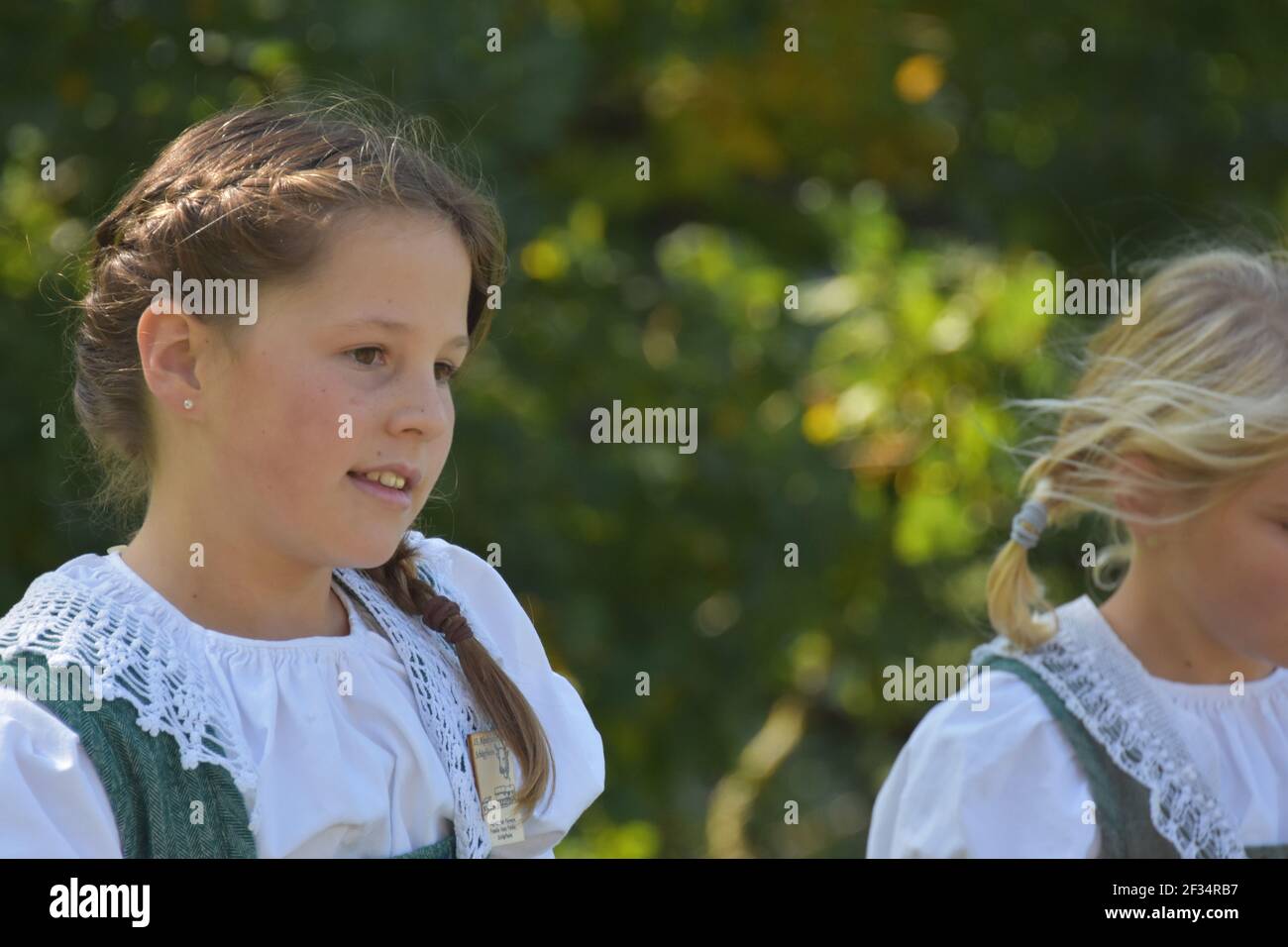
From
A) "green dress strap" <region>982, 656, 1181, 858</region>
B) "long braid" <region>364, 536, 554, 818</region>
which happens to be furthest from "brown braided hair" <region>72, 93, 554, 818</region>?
"green dress strap" <region>982, 656, 1181, 858</region>

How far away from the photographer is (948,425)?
4.00 m

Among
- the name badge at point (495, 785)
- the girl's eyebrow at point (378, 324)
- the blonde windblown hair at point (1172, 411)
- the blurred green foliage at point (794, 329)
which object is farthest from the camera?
the blurred green foliage at point (794, 329)

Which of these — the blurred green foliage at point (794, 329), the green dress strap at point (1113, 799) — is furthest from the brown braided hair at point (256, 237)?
the blurred green foliage at point (794, 329)

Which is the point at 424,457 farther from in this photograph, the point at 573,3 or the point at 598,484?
the point at 573,3

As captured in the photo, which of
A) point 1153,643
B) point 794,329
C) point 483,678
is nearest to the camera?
point 483,678

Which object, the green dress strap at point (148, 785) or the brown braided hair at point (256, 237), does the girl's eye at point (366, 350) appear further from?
the green dress strap at point (148, 785)

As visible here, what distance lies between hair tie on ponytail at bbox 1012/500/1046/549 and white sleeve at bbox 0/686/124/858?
1.26 metres

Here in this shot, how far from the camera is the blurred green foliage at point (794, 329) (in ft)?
11.9

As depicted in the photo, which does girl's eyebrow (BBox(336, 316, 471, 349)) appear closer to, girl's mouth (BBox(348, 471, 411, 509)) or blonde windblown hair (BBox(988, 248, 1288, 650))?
girl's mouth (BBox(348, 471, 411, 509))

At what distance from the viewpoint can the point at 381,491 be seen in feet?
5.14

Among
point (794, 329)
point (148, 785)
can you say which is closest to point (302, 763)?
point (148, 785)

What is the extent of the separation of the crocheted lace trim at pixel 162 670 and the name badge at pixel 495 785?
1cm

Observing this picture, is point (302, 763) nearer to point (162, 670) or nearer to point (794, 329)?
point (162, 670)

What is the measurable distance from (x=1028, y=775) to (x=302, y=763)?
0.93 m
